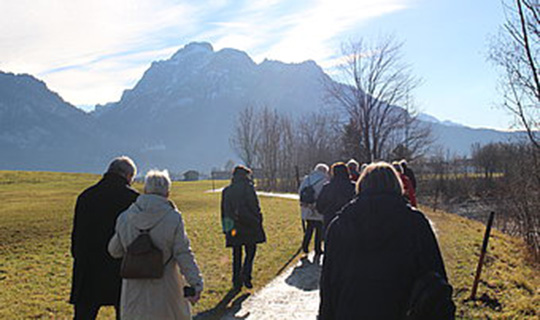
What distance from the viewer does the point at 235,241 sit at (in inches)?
320

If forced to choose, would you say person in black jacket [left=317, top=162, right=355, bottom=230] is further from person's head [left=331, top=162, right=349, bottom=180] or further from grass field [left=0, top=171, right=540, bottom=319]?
grass field [left=0, top=171, right=540, bottom=319]

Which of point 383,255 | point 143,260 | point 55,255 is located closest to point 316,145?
point 55,255

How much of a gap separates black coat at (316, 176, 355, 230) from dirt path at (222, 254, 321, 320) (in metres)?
1.33

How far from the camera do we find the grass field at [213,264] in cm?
791

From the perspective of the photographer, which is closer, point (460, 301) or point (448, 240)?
point (460, 301)

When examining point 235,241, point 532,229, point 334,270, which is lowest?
point 532,229

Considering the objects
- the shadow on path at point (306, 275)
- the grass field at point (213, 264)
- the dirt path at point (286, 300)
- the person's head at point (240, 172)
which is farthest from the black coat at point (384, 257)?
the shadow on path at point (306, 275)

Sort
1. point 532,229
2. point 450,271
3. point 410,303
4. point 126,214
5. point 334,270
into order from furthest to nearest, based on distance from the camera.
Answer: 1. point 532,229
2. point 450,271
3. point 126,214
4. point 334,270
5. point 410,303

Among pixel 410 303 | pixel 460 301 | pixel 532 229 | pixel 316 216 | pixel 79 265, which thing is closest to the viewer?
pixel 410 303

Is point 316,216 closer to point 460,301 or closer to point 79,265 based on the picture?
point 460,301

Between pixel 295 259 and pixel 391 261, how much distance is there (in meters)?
8.43

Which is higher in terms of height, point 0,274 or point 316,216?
point 316,216

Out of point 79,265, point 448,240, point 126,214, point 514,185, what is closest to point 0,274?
point 79,265

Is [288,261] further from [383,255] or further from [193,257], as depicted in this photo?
[383,255]
